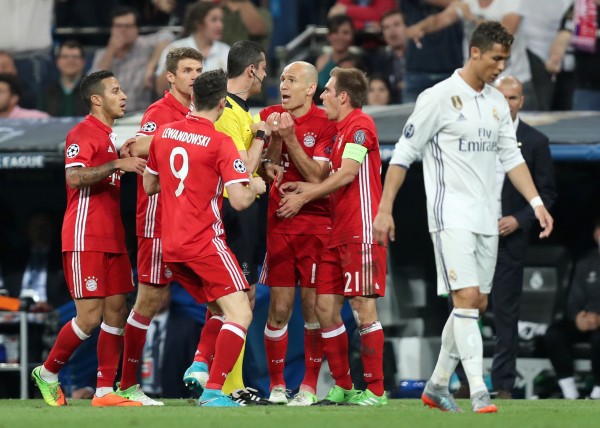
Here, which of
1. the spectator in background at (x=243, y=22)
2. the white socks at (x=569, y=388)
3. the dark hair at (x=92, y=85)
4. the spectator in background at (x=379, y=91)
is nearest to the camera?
the dark hair at (x=92, y=85)

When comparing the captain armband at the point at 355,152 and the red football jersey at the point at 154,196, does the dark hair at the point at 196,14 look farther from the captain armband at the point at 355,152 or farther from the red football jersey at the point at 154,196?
the captain armband at the point at 355,152

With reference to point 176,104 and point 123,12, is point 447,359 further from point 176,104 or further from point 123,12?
point 123,12

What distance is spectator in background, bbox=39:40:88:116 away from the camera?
13406mm

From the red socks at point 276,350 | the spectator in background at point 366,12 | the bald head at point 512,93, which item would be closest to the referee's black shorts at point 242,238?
the red socks at point 276,350

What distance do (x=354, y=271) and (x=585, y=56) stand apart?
4555 millimetres

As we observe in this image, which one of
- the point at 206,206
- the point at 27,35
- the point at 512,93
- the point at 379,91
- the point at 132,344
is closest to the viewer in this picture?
the point at 206,206

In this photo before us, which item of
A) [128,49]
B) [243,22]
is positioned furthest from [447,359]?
[128,49]

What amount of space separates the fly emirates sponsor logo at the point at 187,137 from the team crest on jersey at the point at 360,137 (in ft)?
3.34

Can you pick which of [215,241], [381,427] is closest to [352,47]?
[215,241]

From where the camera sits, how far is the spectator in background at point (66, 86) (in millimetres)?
13406

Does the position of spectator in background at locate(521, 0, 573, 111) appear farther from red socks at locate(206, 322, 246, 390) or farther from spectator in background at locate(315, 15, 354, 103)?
red socks at locate(206, 322, 246, 390)

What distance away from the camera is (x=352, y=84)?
8852 mm

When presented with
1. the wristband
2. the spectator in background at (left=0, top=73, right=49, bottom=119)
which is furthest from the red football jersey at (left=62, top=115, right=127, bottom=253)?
the spectator in background at (left=0, top=73, right=49, bottom=119)

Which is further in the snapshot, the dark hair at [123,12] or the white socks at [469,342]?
the dark hair at [123,12]
